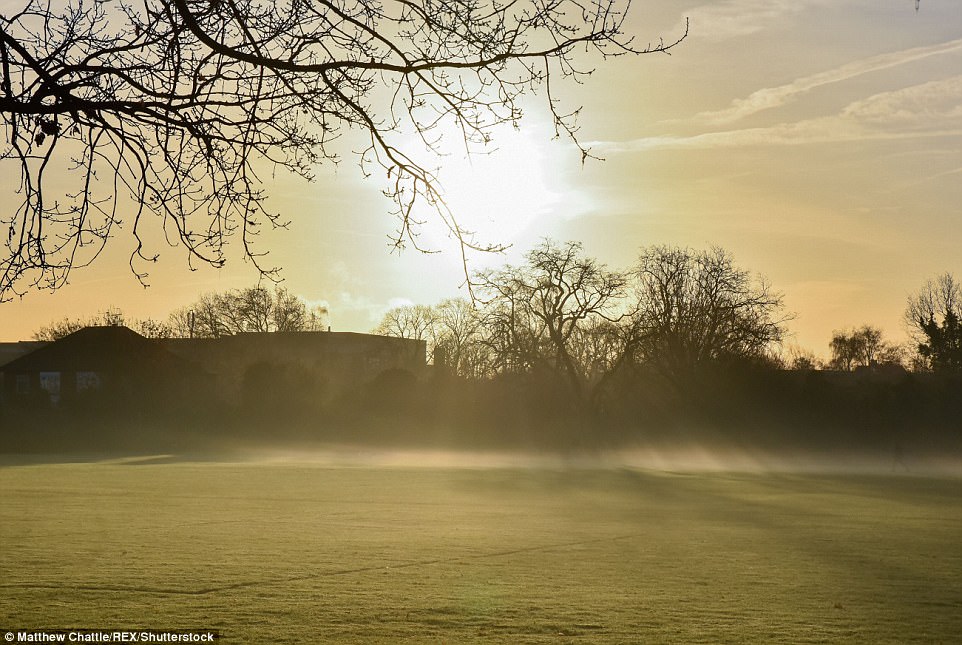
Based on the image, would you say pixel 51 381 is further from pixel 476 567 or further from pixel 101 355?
pixel 476 567

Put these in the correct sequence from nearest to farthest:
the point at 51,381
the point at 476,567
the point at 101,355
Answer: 1. the point at 476,567
2. the point at 101,355
3. the point at 51,381

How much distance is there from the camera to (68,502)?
23.4m

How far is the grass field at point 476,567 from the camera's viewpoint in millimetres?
9828

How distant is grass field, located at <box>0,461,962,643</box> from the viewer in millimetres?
9828

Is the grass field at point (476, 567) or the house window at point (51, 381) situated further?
the house window at point (51, 381)

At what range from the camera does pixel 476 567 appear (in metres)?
13.6

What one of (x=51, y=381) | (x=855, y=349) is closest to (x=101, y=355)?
(x=51, y=381)

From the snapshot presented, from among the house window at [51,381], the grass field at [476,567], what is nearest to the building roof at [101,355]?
the house window at [51,381]

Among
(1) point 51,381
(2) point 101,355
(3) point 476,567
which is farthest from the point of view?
(1) point 51,381

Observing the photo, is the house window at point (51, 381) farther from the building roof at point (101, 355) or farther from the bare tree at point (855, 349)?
the bare tree at point (855, 349)

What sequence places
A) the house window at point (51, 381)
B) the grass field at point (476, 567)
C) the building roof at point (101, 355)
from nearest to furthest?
the grass field at point (476, 567)
the building roof at point (101, 355)
the house window at point (51, 381)

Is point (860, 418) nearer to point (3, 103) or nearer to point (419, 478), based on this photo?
point (419, 478)

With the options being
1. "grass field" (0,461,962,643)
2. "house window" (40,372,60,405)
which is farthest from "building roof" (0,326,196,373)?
"grass field" (0,461,962,643)

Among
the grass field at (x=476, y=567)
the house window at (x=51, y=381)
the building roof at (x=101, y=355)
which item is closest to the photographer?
the grass field at (x=476, y=567)
